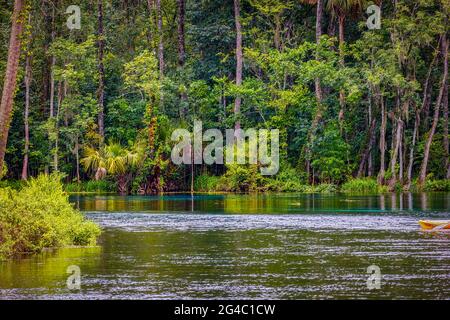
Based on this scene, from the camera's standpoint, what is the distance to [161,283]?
70.2 ft

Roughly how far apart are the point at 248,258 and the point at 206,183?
4188 cm

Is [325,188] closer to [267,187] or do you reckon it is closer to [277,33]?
[267,187]

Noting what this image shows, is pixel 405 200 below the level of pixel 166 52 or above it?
below

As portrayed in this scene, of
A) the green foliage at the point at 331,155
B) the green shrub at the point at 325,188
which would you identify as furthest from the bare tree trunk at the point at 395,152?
the green shrub at the point at 325,188

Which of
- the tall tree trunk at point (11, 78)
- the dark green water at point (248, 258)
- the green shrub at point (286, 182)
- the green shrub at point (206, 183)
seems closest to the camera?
the dark green water at point (248, 258)

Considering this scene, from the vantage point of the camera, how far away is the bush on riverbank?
26234mm

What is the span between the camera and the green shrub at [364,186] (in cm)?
6514

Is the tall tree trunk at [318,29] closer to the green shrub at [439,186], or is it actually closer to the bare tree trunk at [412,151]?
the bare tree trunk at [412,151]

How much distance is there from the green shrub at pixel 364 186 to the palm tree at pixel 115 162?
1407cm

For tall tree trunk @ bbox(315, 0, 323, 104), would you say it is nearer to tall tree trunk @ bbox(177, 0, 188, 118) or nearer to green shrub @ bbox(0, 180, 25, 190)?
tall tree trunk @ bbox(177, 0, 188, 118)
